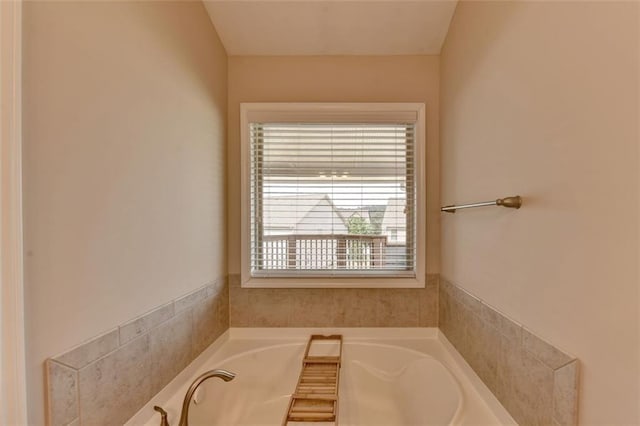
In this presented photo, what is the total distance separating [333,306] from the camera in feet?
6.44

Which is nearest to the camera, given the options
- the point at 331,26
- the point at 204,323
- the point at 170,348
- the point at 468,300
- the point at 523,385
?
the point at 523,385

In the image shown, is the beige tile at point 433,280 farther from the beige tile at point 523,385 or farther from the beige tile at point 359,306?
the beige tile at point 523,385

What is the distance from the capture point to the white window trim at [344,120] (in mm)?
1914

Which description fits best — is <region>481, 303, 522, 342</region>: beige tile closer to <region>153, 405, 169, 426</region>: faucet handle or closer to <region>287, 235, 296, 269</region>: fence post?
<region>287, 235, 296, 269</region>: fence post

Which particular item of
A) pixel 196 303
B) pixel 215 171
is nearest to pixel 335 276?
pixel 196 303

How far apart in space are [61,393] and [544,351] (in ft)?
4.72

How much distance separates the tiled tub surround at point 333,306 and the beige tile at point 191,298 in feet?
1.12

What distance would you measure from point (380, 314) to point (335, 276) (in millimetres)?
393

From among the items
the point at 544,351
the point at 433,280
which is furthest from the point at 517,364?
the point at 433,280

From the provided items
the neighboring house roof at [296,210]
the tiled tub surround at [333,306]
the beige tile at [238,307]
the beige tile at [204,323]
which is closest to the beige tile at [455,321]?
the tiled tub surround at [333,306]

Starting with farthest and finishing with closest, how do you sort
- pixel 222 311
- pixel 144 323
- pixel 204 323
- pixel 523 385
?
1. pixel 222 311
2. pixel 204 323
3. pixel 144 323
4. pixel 523 385

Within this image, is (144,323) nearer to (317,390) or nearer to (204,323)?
(204,323)

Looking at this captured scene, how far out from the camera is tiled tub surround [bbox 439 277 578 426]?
85 centimetres

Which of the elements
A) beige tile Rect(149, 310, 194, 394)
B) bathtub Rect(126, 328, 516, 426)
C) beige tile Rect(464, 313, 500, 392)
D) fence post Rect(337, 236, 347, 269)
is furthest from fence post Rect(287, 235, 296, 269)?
beige tile Rect(464, 313, 500, 392)
